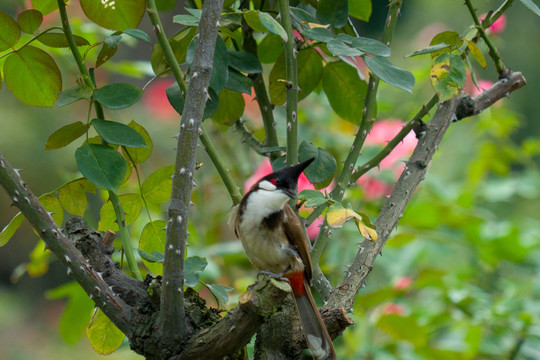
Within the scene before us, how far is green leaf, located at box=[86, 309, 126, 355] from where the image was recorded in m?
1.16

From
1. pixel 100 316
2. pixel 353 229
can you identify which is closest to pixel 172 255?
pixel 100 316

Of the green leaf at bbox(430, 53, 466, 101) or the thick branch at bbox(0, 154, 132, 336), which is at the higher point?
the green leaf at bbox(430, 53, 466, 101)

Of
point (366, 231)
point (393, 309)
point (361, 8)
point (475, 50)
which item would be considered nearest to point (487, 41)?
point (475, 50)

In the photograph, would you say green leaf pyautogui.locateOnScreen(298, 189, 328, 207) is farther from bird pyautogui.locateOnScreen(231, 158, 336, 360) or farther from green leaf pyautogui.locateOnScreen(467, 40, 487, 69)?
green leaf pyautogui.locateOnScreen(467, 40, 487, 69)

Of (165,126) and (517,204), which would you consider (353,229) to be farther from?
(517,204)

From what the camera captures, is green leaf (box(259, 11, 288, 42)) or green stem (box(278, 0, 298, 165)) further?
green stem (box(278, 0, 298, 165))

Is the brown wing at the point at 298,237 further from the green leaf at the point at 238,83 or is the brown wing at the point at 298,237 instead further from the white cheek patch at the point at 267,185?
the green leaf at the point at 238,83

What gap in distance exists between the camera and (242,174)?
7.45 ft

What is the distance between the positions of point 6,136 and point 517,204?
3.84 m

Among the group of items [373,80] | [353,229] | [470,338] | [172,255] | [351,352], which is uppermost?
[373,80]

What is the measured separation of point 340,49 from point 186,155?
0.96 feet

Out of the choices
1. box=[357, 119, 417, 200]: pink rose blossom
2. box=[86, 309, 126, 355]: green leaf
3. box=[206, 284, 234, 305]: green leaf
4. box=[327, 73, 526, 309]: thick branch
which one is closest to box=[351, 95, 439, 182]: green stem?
box=[327, 73, 526, 309]: thick branch

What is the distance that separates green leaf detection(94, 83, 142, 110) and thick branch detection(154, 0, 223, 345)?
0.20m

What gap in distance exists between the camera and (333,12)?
115cm
